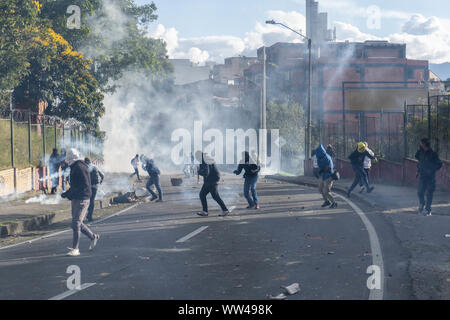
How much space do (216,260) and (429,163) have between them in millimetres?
7431

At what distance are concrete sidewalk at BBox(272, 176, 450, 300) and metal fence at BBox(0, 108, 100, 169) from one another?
12.9 meters

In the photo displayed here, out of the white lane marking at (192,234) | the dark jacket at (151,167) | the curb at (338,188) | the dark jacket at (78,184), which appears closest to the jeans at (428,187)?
the curb at (338,188)

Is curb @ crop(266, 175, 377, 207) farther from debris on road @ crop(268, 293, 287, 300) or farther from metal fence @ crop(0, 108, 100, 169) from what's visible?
metal fence @ crop(0, 108, 100, 169)

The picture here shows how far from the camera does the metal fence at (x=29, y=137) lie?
22.7m

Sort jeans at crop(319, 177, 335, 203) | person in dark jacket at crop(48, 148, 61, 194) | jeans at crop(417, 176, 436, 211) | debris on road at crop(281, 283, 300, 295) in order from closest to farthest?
debris on road at crop(281, 283, 300, 295)
jeans at crop(417, 176, 436, 211)
jeans at crop(319, 177, 335, 203)
person in dark jacket at crop(48, 148, 61, 194)

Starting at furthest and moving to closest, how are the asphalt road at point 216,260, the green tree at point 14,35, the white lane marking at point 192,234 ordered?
the green tree at point 14,35, the white lane marking at point 192,234, the asphalt road at point 216,260

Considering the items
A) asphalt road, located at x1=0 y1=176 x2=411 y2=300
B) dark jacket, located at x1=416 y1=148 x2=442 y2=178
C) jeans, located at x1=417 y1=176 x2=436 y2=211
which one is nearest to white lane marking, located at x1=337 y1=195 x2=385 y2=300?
asphalt road, located at x1=0 y1=176 x2=411 y2=300

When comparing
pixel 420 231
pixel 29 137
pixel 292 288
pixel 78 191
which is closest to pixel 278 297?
pixel 292 288

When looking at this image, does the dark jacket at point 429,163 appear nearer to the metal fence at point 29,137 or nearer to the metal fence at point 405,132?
the metal fence at point 405,132

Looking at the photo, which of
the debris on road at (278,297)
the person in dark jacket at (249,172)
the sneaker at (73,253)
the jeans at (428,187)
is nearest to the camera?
the debris on road at (278,297)

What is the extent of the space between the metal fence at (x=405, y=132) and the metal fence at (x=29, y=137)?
1497cm

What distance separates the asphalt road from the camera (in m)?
7.09
